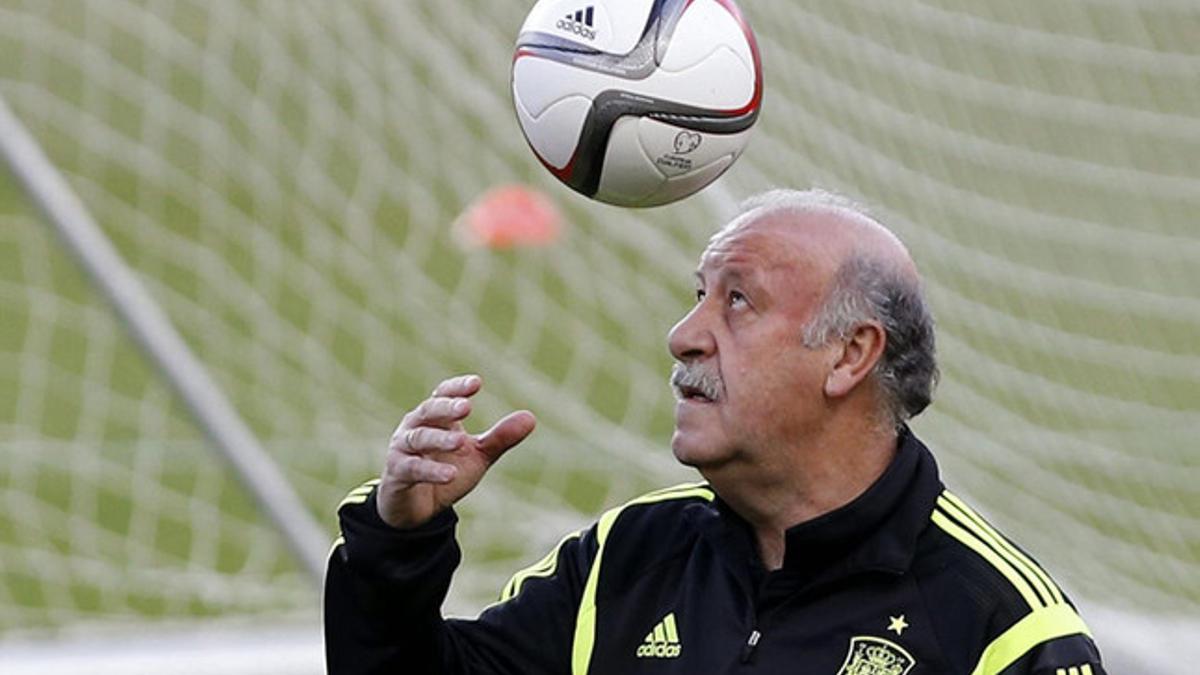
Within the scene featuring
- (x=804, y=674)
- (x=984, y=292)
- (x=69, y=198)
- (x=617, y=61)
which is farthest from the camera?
(x=984, y=292)

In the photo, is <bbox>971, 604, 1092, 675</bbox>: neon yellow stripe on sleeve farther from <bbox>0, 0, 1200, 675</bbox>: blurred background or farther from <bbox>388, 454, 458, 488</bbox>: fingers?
<bbox>0, 0, 1200, 675</bbox>: blurred background

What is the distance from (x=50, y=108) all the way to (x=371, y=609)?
15.9 feet

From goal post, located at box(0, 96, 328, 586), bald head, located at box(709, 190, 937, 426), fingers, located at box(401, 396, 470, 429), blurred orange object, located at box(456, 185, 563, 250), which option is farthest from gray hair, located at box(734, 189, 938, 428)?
blurred orange object, located at box(456, 185, 563, 250)

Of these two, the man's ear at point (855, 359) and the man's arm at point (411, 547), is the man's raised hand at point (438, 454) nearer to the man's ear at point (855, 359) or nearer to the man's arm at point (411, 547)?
the man's arm at point (411, 547)

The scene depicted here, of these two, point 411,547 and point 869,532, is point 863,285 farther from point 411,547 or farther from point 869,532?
point 411,547

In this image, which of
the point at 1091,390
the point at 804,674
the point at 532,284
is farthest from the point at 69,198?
the point at 532,284

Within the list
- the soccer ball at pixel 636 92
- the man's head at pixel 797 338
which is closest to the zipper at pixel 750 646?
the man's head at pixel 797 338

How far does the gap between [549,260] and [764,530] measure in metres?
5.11

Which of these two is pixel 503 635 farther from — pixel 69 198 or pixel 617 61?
pixel 69 198

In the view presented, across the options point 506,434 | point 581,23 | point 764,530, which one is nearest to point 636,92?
point 581,23

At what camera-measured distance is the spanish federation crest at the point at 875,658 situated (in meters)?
3.26

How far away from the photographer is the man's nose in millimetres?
3449

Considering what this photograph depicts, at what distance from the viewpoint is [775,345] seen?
11.3ft

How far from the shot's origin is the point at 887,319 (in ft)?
11.4
